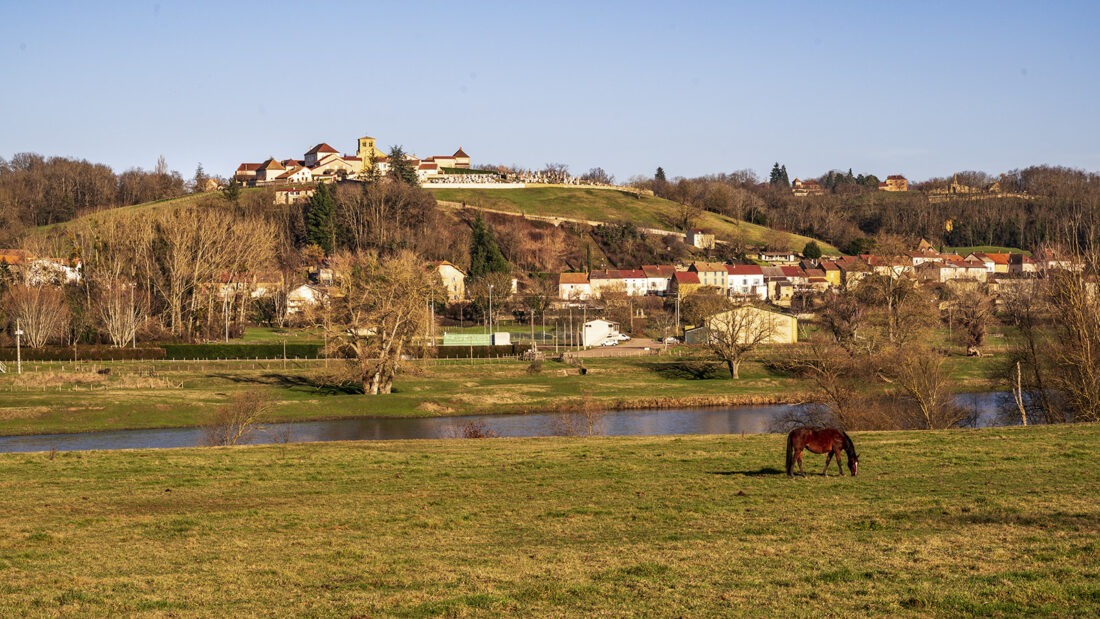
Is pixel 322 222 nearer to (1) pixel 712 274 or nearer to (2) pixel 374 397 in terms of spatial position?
(1) pixel 712 274

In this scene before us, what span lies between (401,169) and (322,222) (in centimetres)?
3207

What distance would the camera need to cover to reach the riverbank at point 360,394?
53.6m

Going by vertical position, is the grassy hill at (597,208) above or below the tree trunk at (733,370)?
above

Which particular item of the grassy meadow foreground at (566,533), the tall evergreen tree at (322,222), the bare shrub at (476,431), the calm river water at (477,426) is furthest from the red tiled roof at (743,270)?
the grassy meadow foreground at (566,533)

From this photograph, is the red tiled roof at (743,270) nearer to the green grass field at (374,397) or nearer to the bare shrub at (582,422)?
the green grass field at (374,397)

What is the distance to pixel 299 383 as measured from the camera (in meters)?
64.6

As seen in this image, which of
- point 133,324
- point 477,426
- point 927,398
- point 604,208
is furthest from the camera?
point 604,208

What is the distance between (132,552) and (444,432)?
33.5 meters

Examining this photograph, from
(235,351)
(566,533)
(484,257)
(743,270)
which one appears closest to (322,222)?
(484,257)

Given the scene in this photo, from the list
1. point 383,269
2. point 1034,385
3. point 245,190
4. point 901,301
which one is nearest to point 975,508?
point 1034,385

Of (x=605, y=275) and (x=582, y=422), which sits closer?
(x=582, y=422)

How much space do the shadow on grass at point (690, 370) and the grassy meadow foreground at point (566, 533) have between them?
146 ft

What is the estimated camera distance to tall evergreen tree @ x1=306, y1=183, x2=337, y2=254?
479 ft

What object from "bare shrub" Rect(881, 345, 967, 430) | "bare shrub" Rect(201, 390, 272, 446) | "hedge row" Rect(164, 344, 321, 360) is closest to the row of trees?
"hedge row" Rect(164, 344, 321, 360)
